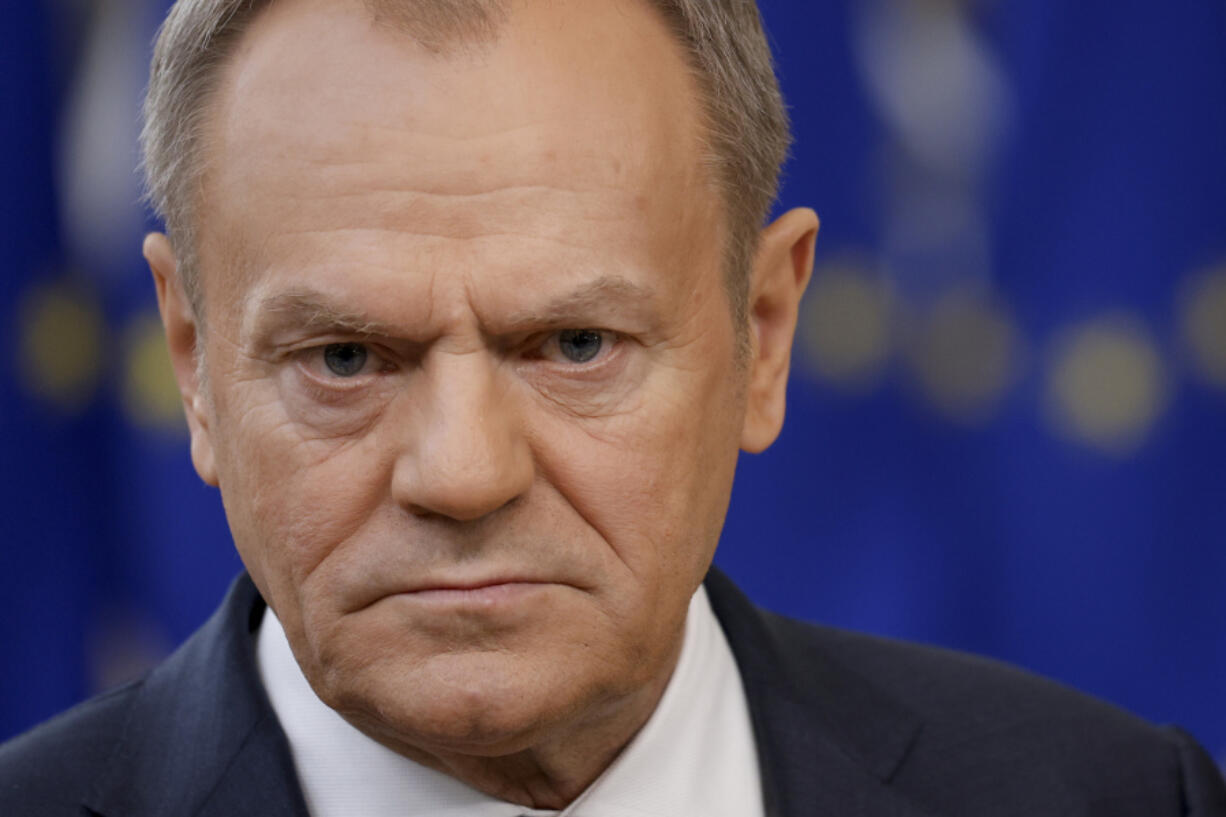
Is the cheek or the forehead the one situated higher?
the forehead

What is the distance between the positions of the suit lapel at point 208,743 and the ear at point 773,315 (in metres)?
0.73

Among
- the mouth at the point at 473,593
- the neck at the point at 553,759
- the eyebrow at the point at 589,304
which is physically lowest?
the neck at the point at 553,759

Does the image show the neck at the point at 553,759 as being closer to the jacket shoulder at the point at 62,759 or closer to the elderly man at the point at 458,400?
the elderly man at the point at 458,400

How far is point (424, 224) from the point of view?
1.74m

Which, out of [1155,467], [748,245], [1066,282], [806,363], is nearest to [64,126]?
[806,363]

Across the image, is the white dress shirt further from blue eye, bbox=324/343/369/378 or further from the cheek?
blue eye, bbox=324/343/369/378

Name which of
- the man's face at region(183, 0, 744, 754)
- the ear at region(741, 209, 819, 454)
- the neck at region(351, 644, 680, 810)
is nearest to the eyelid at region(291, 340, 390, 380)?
the man's face at region(183, 0, 744, 754)

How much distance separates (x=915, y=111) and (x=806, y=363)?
616 millimetres

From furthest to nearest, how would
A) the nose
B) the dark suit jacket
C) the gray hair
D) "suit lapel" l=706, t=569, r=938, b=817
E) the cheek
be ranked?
Answer: "suit lapel" l=706, t=569, r=938, b=817 < the dark suit jacket < the gray hair < the cheek < the nose

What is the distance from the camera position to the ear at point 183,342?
206cm

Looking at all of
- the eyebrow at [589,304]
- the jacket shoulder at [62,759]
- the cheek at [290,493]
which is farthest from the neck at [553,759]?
the eyebrow at [589,304]

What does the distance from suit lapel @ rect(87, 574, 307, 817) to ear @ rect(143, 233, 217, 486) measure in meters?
0.24

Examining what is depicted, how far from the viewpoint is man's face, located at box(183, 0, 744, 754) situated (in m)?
1.75

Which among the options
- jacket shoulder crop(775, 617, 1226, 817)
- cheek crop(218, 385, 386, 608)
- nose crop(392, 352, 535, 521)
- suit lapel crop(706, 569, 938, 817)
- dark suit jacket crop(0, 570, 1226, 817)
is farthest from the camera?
jacket shoulder crop(775, 617, 1226, 817)
